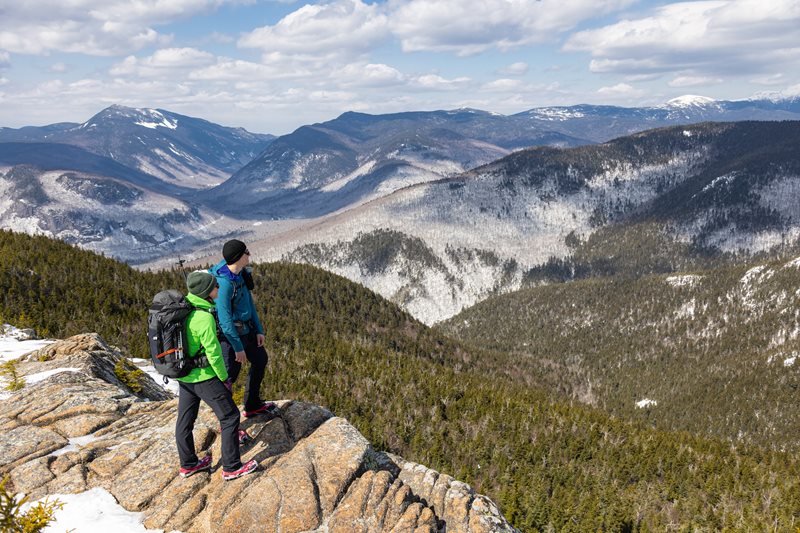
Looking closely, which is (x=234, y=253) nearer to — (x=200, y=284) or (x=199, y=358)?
(x=200, y=284)

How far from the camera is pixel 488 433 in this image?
50250 millimetres

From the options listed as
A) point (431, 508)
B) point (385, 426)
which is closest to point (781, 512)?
point (385, 426)

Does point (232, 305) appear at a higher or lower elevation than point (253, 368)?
higher

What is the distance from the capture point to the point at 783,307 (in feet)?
628

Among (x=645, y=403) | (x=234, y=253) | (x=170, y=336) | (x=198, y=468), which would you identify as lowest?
(x=645, y=403)

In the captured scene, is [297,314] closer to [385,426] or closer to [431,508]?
[385,426]

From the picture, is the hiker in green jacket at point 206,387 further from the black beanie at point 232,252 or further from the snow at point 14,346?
the snow at point 14,346

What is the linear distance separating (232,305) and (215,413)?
9.83 feet

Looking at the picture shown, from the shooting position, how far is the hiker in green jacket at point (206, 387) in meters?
11.4

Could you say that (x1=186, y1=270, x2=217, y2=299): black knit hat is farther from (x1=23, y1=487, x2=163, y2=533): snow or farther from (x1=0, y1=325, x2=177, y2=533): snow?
(x1=23, y1=487, x2=163, y2=533): snow

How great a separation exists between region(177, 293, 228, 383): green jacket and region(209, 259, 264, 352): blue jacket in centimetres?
49

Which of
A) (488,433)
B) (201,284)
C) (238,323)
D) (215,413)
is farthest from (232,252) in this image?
(488,433)

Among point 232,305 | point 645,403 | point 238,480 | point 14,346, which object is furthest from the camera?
point 645,403

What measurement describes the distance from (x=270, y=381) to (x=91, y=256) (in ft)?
141
